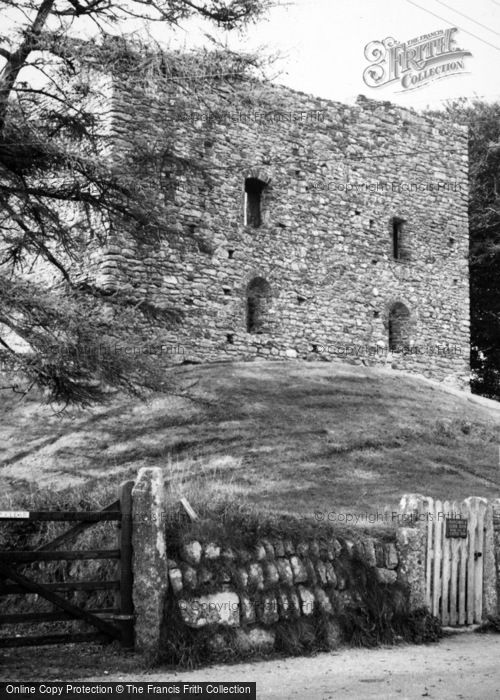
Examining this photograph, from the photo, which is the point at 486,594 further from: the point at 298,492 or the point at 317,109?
the point at 317,109

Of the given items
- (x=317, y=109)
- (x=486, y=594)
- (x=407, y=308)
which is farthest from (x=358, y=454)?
(x=317, y=109)

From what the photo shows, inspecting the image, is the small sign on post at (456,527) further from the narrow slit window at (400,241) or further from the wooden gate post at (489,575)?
the narrow slit window at (400,241)

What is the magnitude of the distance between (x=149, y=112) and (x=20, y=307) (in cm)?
1041

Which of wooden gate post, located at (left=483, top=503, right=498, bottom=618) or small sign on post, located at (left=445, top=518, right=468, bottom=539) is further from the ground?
small sign on post, located at (left=445, top=518, right=468, bottom=539)

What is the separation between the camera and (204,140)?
71.7ft

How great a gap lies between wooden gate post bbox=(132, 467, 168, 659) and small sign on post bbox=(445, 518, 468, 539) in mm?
3714

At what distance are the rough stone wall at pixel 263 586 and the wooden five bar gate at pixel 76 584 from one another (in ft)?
1.48

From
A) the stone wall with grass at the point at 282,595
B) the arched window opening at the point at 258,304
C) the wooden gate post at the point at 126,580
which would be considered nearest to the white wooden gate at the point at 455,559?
the stone wall with grass at the point at 282,595

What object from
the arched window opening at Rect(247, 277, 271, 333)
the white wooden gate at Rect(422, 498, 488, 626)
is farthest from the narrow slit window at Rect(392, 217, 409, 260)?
the white wooden gate at Rect(422, 498, 488, 626)

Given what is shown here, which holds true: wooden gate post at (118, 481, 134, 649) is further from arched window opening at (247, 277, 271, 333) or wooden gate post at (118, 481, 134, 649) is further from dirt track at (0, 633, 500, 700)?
arched window opening at (247, 277, 271, 333)

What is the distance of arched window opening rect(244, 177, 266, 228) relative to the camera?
22688 mm

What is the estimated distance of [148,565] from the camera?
27.9ft

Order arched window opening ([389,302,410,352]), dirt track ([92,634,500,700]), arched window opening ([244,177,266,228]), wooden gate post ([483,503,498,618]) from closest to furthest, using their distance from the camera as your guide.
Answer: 1. dirt track ([92,634,500,700])
2. wooden gate post ([483,503,498,618])
3. arched window opening ([244,177,266,228])
4. arched window opening ([389,302,410,352])

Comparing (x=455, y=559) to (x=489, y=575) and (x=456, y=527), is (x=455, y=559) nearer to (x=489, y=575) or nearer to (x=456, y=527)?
(x=456, y=527)
